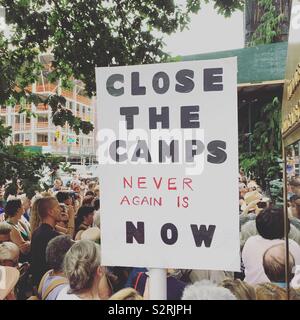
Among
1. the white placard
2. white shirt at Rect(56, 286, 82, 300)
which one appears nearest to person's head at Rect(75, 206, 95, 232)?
white shirt at Rect(56, 286, 82, 300)

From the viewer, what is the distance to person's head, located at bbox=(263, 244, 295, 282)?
2203 millimetres

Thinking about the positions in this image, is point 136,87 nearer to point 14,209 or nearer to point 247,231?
point 247,231

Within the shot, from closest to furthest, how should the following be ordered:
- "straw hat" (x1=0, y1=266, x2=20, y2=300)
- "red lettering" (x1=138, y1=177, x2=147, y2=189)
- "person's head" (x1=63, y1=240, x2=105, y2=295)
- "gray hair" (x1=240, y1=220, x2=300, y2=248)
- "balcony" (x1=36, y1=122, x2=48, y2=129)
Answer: "red lettering" (x1=138, y1=177, x2=147, y2=189) < "gray hair" (x1=240, y1=220, x2=300, y2=248) < "person's head" (x1=63, y1=240, x2=105, y2=295) < "straw hat" (x1=0, y1=266, x2=20, y2=300) < "balcony" (x1=36, y1=122, x2=48, y2=129)

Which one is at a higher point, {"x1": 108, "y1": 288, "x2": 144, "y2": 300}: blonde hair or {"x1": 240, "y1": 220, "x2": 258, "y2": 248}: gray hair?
{"x1": 240, "y1": 220, "x2": 258, "y2": 248}: gray hair

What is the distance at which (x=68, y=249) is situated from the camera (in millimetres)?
2561

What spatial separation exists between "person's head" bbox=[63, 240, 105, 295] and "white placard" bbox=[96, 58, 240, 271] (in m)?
1.02

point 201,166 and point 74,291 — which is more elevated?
point 201,166

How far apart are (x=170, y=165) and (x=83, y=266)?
48.4 inches

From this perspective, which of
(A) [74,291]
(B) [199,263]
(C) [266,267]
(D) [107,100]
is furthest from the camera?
(A) [74,291]

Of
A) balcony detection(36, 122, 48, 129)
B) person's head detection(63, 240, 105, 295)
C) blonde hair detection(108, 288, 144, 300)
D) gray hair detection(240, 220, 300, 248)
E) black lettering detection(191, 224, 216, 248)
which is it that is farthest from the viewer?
balcony detection(36, 122, 48, 129)

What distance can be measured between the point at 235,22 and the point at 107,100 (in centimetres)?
125

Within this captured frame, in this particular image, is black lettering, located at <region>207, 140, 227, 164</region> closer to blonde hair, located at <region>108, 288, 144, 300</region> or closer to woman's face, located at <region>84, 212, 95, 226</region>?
blonde hair, located at <region>108, 288, 144, 300</region>

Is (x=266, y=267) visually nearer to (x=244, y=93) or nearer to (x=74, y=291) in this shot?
(x=244, y=93)

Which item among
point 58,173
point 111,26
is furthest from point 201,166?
point 111,26
